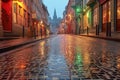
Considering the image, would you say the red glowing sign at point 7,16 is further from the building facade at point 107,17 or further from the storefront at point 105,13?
the storefront at point 105,13

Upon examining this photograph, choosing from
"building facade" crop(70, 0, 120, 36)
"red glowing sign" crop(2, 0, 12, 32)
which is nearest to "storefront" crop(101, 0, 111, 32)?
"building facade" crop(70, 0, 120, 36)

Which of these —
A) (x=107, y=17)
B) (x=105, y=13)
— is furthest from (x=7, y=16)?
(x=105, y=13)

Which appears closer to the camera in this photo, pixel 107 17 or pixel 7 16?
pixel 7 16

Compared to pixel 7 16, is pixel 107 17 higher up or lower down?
higher up

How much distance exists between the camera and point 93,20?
143 feet

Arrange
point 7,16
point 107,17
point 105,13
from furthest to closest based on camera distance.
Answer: point 105,13 → point 107,17 → point 7,16

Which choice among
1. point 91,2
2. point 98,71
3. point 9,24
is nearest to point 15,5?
point 9,24

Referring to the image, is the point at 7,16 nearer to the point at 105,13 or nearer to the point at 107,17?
the point at 107,17

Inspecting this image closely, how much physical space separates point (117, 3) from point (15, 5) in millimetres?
10158

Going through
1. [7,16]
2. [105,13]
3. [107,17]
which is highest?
[105,13]

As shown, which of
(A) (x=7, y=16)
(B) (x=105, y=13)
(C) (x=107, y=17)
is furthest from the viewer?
(B) (x=105, y=13)

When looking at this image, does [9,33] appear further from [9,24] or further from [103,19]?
[103,19]

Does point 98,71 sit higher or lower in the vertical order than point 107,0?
lower

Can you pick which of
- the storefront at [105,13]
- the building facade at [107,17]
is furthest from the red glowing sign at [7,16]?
the storefront at [105,13]
